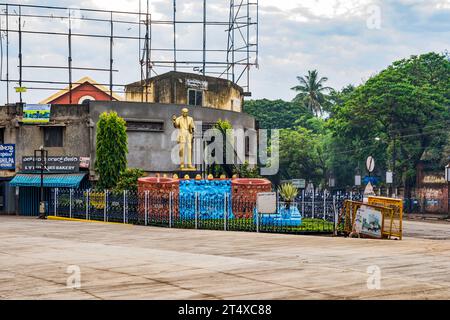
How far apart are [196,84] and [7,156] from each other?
17.4m

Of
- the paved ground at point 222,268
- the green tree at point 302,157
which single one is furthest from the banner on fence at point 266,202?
the green tree at point 302,157

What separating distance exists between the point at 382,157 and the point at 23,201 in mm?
41102

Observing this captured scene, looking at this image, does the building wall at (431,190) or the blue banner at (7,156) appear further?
the building wall at (431,190)

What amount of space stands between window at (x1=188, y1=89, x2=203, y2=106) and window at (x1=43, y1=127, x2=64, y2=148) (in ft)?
45.8

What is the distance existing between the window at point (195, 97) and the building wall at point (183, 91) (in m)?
0.28

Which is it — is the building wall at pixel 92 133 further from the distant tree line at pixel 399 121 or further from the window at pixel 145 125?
the distant tree line at pixel 399 121

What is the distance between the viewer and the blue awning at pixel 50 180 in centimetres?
4809

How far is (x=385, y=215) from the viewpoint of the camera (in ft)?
83.7

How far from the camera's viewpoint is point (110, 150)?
1716 inches

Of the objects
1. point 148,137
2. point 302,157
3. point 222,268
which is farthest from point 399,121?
point 222,268

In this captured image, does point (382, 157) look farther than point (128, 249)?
A: Yes
